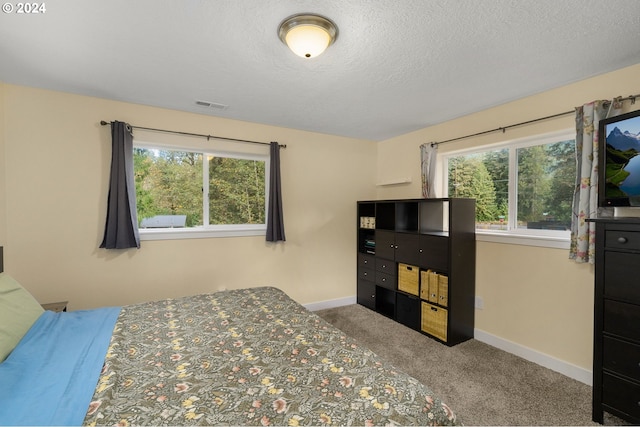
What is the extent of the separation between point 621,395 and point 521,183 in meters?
1.79

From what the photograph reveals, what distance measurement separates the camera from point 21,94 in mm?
2367

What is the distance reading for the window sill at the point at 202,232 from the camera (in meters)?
2.88

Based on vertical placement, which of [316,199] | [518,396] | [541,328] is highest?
→ [316,199]

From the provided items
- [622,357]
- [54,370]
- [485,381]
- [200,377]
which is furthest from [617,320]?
[54,370]

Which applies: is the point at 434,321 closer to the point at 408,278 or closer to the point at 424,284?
the point at 424,284

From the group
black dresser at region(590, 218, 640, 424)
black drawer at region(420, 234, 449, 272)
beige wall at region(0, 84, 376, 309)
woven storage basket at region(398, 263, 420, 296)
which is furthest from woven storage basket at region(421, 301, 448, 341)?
beige wall at region(0, 84, 376, 309)

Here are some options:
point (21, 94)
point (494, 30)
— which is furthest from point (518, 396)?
point (21, 94)

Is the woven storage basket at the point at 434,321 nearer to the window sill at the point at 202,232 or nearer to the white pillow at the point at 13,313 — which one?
the window sill at the point at 202,232

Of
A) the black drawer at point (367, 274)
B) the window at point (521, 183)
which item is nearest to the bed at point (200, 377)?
the black drawer at point (367, 274)

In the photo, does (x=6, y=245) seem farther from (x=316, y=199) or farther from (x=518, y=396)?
(x=518, y=396)

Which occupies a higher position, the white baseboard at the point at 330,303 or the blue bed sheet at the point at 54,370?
the blue bed sheet at the point at 54,370

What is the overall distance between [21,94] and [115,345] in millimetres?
2415

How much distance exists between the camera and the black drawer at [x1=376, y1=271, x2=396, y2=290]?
3.47m

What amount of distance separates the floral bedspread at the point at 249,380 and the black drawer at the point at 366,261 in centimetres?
212
